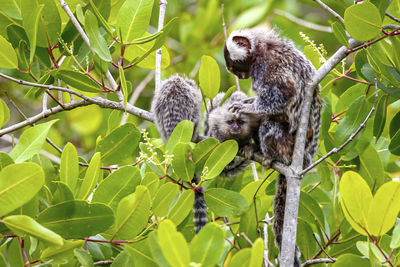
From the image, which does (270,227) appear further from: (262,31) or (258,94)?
(262,31)

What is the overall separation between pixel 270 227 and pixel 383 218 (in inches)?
67.0

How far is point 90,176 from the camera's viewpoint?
3.39 m

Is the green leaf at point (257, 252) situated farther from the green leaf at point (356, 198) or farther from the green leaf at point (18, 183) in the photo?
the green leaf at point (18, 183)

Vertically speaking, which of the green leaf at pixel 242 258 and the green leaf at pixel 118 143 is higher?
the green leaf at pixel 118 143

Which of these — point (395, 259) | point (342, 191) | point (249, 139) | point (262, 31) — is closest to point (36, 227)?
point (342, 191)

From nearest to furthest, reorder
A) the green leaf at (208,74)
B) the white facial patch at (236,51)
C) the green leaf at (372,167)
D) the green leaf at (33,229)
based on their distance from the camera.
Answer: the green leaf at (33,229)
the green leaf at (372,167)
the green leaf at (208,74)
the white facial patch at (236,51)

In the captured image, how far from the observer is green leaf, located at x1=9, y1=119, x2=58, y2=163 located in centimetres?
329

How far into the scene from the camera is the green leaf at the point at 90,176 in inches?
133

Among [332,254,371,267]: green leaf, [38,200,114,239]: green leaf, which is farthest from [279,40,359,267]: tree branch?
[38,200,114,239]: green leaf

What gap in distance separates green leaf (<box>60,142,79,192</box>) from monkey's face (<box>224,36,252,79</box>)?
2.12m

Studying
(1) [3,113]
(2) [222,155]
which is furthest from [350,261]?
(1) [3,113]

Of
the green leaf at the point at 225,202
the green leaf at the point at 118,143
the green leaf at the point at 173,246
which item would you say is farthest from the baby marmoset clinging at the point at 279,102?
the green leaf at the point at 173,246

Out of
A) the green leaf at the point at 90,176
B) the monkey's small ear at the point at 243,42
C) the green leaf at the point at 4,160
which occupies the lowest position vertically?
the green leaf at the point at 90,176

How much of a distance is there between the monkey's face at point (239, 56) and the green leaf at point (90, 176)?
82.1 inches
